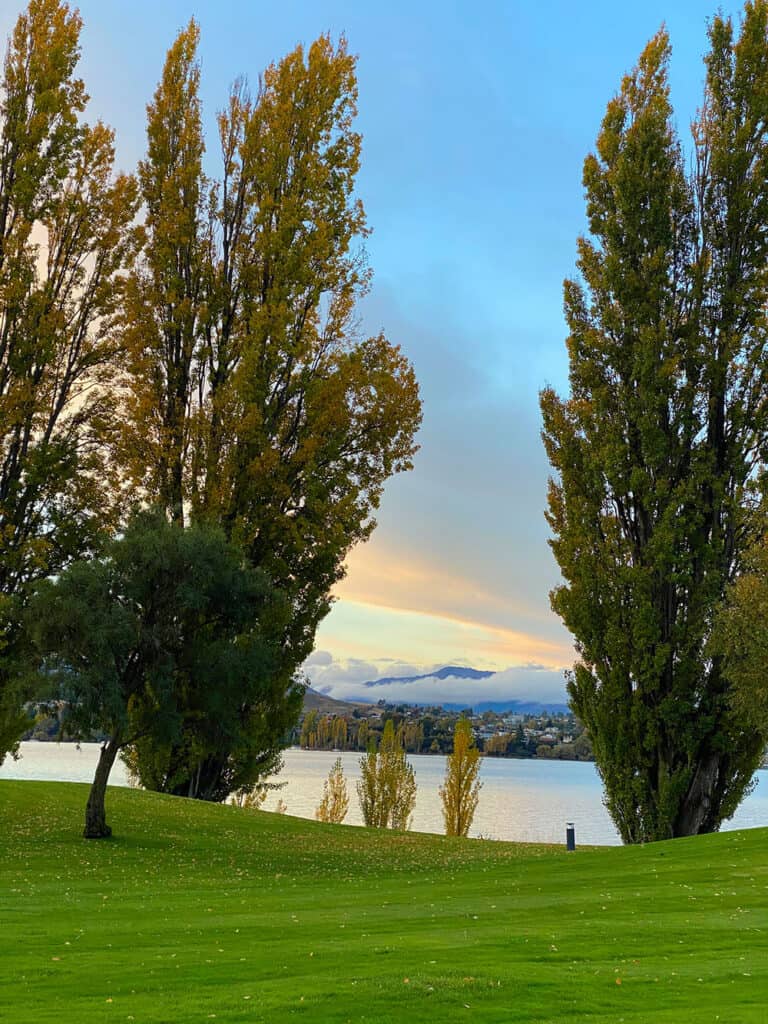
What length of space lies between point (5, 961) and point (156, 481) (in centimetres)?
1931

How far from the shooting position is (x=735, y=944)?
995 centimetres

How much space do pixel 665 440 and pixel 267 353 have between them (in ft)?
41.1

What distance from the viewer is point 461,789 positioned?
50688 millimetres

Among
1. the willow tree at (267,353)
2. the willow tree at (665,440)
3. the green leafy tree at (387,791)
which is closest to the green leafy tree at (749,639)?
the willow tree at (665,440)

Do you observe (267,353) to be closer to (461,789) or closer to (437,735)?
(461,789)

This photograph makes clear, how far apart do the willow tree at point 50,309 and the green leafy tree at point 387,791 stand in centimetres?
3172

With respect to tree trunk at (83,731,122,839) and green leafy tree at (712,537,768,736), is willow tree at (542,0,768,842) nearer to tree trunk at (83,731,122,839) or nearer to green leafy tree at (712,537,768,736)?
green leafy tree at (712,537,768,736)

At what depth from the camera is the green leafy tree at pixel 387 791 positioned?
5184cm

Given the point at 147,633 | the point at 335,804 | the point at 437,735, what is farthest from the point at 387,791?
the point at 437,735

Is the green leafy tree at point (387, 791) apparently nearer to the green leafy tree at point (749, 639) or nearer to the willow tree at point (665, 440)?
the willow tree at point (665, 440)

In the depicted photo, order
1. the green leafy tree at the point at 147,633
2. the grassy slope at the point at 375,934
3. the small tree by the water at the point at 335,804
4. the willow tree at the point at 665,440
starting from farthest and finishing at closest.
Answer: the small tree by the water at the point at 335,804, the willow tree at the point at 665,440, the green leafy tree at the point at 147,633, the grassy slope at the point at 375,934

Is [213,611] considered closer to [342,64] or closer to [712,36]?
[342,64]

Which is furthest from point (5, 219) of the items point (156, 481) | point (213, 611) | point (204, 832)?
point (204, 832)

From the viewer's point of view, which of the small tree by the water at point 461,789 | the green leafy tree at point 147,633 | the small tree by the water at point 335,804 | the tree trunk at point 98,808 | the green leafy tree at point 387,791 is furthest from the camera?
the small tree by the water at point 335,804
